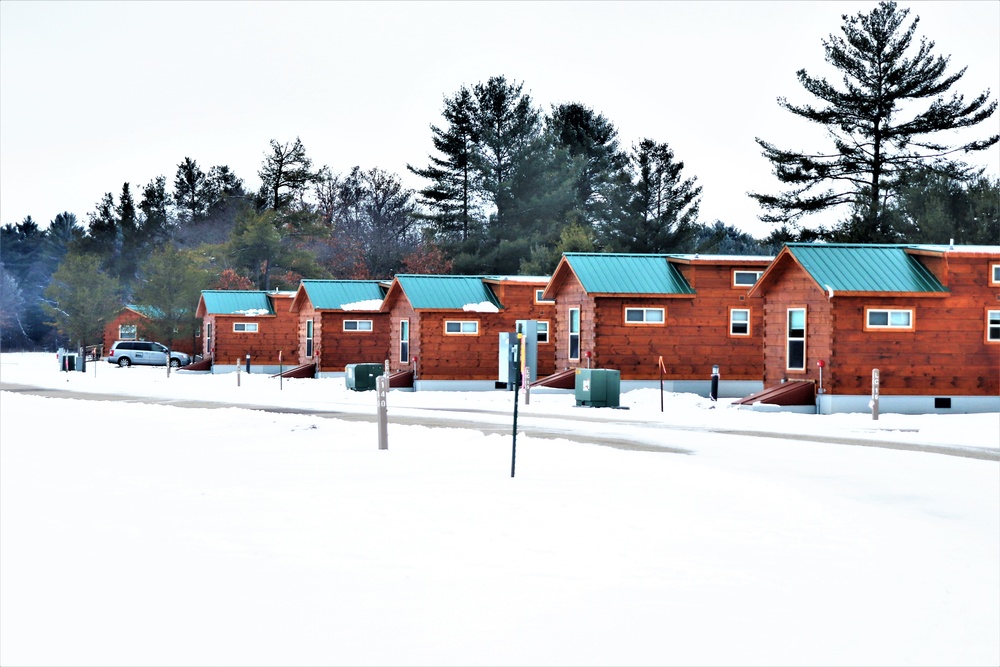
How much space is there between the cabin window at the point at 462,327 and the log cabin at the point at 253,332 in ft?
63.8

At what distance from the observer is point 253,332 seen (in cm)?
6250

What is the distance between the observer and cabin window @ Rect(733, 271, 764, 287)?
4019 centimetres

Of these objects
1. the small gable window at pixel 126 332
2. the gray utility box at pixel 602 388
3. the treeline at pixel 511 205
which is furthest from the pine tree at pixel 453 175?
the gray utility box at pixel 602 388

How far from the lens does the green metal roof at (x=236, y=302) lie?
204ft

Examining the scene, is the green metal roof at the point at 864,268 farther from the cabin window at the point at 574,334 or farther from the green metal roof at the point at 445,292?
the green metal roof at the point at 445,292

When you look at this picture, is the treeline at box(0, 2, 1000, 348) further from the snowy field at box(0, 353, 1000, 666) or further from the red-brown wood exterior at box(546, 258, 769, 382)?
the snowy field at box(0, 353, 1000, 666)

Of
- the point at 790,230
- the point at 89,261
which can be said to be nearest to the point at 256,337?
the point at 790,230

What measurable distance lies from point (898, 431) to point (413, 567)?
18.2 m

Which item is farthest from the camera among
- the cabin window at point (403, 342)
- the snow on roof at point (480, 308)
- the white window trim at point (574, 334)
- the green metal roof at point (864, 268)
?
the cabin window at point (403, 342)

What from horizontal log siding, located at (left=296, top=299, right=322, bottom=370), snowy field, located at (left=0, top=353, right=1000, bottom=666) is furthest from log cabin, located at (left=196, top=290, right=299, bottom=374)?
snowy field, located at (left=0, top=353, right=1000, bottom=666)

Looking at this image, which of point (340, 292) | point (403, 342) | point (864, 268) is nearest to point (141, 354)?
point (340, 292)

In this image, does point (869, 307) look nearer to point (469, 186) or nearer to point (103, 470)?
point (103, 470)

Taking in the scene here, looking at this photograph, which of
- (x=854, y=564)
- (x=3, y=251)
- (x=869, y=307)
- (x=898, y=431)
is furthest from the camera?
(x=3, y=251)

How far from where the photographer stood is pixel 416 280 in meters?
46.1
